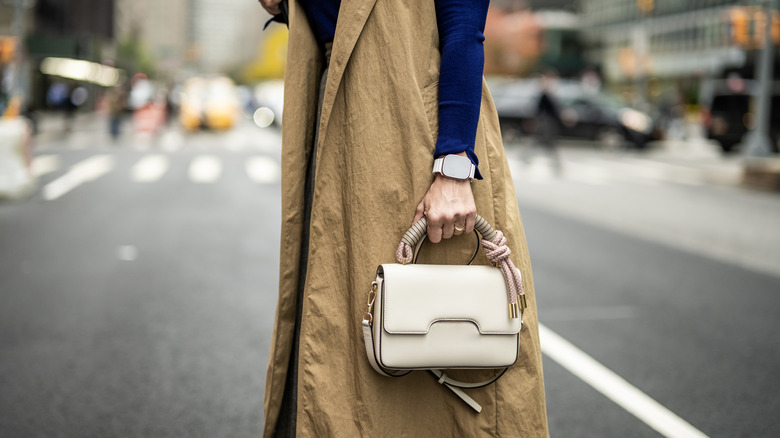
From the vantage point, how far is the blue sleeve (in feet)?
4.95

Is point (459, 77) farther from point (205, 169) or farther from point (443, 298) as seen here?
point (205, 169)

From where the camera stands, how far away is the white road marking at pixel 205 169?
1335cm

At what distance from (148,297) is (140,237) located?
8.21ft

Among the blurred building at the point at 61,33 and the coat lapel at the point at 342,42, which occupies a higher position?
the blurred building at the point at 61,33

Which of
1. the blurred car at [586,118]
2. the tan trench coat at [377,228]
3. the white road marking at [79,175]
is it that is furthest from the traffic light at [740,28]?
the tan trench coat at [377,228]

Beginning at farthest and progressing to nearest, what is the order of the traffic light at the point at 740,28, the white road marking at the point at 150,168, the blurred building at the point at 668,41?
1. the blurred building at the point at 668,41
2. the traffic light at the point at 740,28
3. the white road marking at the point at 150,168

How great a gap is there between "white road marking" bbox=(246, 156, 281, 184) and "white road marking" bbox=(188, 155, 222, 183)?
61cm

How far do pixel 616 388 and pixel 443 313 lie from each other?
2.33 m

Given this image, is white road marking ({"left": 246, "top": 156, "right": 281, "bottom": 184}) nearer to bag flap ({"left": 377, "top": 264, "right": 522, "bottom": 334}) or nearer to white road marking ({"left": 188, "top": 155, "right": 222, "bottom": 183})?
white road marking ({"left": 188, "top": 155, "right": 222, "bottom": 183})

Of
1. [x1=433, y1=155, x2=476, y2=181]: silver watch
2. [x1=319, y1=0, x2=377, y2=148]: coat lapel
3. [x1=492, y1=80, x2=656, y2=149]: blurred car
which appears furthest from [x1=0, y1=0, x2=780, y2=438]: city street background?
[x1=492, y1=80, x2=656, y2=149]: blurred car

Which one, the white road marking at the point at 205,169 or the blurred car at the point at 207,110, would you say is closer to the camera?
the white road marking at the point at 205,169

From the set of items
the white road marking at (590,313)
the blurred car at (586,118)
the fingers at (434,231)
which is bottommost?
the white road marking at (590,313)

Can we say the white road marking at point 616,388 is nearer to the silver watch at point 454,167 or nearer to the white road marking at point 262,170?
the silver watch at point 454,167

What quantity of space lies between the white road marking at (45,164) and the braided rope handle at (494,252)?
12.3 metres
